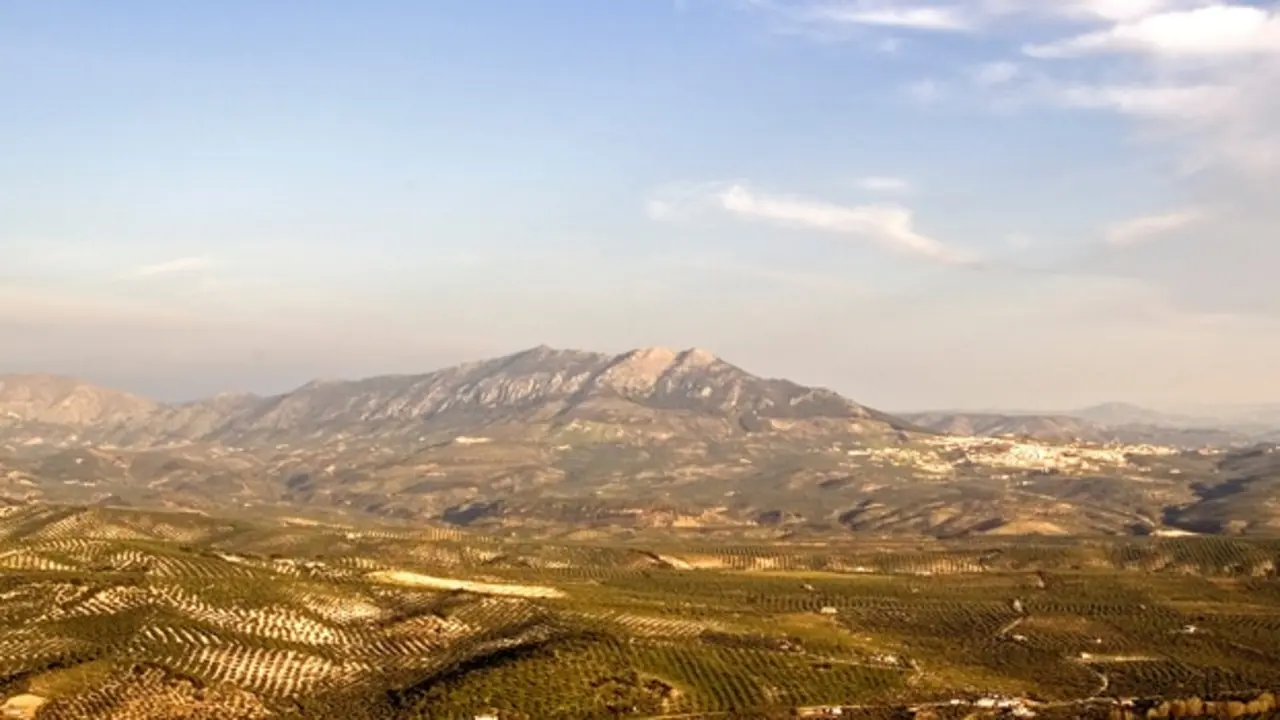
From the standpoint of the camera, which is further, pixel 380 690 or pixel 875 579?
pixel 875 579

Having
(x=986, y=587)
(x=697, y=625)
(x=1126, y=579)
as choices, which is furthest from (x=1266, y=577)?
(x=697, y=625)

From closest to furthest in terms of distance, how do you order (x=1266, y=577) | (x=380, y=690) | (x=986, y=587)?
(x=380, y=690), (x=986, y=587), (x=1266, y=577)

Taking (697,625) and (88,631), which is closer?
(88,631)

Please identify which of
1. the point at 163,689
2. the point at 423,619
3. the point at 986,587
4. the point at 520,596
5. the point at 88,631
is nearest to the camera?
the point at 163,689

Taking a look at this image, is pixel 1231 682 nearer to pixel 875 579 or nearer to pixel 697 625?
pixel 697 625

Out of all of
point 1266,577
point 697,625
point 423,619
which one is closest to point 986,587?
point 1266,577

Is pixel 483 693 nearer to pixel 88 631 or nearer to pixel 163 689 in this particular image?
pixel 163 689
